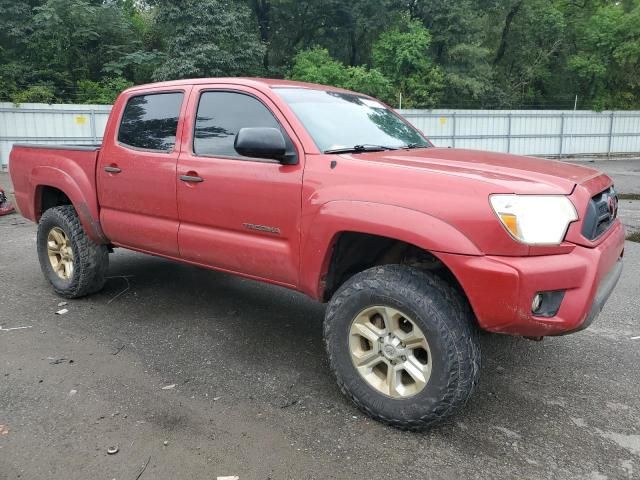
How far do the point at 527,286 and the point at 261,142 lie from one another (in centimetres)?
167

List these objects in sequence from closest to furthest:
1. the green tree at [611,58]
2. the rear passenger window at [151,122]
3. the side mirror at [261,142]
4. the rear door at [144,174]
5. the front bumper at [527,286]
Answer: the front bumper at [527,286], the side mirror at [261,142], the rear door at [144,174], the rear passenger window at [151,122], the green tree at [611,58]

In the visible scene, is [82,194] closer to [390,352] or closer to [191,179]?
[191,179]

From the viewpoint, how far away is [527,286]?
2613mm

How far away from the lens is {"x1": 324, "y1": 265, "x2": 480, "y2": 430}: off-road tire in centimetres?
281

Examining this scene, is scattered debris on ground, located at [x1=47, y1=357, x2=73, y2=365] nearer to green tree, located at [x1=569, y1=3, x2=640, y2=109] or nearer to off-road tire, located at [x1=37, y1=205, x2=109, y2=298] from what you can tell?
off-road tire, located at [x1=37, y1=205, x2=109, y2=298]

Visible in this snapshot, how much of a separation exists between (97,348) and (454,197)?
283 cm

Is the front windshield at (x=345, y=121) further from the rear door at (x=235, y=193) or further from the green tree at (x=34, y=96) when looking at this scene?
the green tree at (x=34, y=96)

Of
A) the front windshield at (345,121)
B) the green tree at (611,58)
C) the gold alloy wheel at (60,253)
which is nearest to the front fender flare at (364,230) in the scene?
the front windshield at (345,121)

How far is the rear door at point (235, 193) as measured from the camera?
3.42 metres

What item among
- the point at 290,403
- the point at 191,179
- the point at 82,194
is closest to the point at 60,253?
the point at 82,194

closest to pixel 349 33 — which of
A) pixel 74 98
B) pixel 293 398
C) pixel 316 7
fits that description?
pixel 316 7

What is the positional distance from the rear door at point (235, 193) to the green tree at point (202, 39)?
2071cm

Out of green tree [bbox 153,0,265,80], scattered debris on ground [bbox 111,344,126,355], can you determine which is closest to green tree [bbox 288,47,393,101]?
green tree [bbox 153,0,265,80]

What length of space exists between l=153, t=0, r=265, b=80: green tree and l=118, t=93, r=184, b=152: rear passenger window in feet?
65.0
